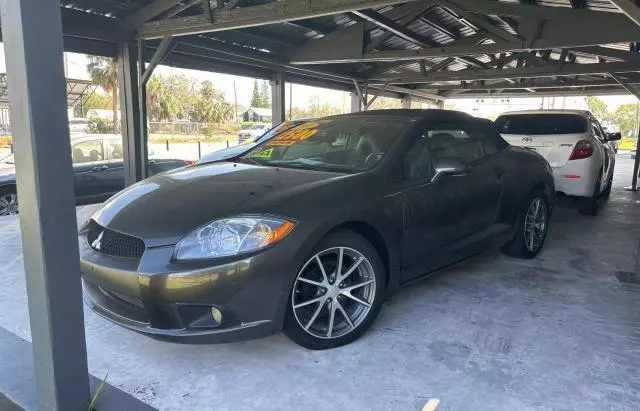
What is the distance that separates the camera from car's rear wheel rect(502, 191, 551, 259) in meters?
4.47

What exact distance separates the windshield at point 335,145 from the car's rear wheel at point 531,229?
1758mm

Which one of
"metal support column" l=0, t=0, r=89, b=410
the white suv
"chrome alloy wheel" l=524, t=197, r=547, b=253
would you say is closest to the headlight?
"metal support column" l=0, t=0, r=89, b=410

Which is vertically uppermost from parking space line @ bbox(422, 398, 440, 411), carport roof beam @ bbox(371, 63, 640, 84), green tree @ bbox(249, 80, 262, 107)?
green tree @ bbox(249, 80, 262, 107)

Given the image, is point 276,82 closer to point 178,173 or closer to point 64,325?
point 178,173

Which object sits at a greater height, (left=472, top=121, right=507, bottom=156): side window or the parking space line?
(left=472, top=121, right=507, bottom=156): side window

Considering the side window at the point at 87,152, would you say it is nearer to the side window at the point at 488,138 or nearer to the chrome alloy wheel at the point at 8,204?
the chrome alloy wheel at the point at 8,204

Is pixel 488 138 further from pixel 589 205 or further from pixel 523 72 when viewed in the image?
pixel 523 72

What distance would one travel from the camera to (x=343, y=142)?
3.57 metres

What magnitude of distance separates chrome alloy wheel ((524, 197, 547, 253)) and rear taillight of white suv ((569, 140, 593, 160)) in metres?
1.83

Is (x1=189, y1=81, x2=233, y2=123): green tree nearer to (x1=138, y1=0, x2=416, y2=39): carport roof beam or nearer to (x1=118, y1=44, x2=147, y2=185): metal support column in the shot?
(x1=118, y1=44, x2=147, y2=185): metal support column

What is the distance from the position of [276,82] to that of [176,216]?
8512 mm

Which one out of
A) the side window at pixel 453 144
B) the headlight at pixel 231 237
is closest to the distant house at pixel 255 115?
the side window at pixel 453 144

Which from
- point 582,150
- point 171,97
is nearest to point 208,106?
point 171,97

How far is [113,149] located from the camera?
8031 mm
